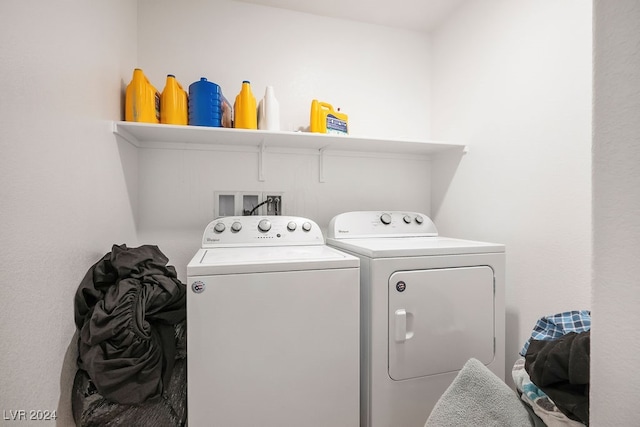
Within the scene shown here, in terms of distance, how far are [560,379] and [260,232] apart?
149 centimetres

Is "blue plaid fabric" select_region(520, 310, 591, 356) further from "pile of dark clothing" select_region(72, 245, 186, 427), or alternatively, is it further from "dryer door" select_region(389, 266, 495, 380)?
"pile of dark clothing" select_region(72, 245, 186, 427)

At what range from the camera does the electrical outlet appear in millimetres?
2119

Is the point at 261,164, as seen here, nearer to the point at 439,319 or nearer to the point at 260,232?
the point at 260,232

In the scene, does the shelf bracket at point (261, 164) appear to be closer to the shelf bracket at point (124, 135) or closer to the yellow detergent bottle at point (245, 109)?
the yellow detergent bottle at point (245, 109)

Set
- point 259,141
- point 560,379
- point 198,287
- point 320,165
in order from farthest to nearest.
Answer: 1. point 320,165
2. point 259,141
3. point 198,287
4. point 560,379

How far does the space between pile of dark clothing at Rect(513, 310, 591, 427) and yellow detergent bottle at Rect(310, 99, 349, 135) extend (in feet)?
5.21

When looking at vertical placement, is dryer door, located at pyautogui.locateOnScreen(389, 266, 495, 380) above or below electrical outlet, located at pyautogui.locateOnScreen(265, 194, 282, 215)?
below

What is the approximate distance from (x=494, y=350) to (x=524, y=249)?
0.58 m

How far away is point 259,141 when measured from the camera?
6.43 ft

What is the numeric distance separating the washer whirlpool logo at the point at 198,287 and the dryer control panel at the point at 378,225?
1005 mm

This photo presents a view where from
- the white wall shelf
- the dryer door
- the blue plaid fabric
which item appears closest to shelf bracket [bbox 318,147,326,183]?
the white wall shelf

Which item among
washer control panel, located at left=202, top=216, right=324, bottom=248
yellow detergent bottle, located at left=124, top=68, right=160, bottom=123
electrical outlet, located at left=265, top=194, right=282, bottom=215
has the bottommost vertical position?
washer control panel, located at left=202, top=216, right=324, bottom=248

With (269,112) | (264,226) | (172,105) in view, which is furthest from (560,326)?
(172,105)

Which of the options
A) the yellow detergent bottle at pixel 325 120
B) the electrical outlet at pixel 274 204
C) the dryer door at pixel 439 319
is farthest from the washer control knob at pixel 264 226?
the dryer door at pixel 439 319
